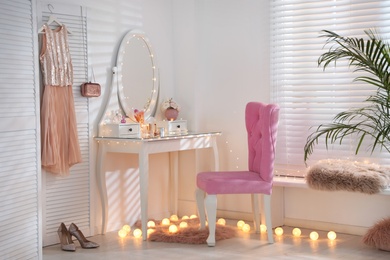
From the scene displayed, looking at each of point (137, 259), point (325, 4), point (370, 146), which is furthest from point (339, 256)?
point (325, 4)

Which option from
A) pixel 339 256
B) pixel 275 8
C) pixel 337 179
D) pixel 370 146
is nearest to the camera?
pixel 339 256

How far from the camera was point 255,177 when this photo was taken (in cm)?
472

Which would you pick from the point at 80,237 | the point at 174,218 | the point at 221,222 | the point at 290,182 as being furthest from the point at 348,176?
the point at 80,237

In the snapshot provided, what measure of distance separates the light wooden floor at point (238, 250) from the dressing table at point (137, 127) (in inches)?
10.5

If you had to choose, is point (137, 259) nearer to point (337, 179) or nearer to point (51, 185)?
point (51, 185)

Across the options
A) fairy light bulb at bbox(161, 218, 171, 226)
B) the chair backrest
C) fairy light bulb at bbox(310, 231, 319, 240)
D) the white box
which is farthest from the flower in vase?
fairy light bulb at bbox(310, 231, 319, 240)

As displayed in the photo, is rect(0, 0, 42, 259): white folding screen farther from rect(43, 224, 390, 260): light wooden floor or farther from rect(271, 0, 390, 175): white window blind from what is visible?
rect(271, 0, 390, 175): white window blind

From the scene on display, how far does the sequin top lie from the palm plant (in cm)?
185

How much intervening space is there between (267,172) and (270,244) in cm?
52

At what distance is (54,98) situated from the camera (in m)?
4.62

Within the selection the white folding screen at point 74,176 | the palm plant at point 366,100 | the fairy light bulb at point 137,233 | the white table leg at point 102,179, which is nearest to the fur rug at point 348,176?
the palm plant at point 366,100

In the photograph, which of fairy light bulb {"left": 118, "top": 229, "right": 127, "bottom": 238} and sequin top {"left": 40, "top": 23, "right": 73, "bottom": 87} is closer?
sequin top {"left": 40, "top": 23, "right": 73, "bottom": 87}

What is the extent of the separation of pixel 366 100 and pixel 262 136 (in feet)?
2.63

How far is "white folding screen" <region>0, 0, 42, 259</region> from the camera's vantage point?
3.80 meters
